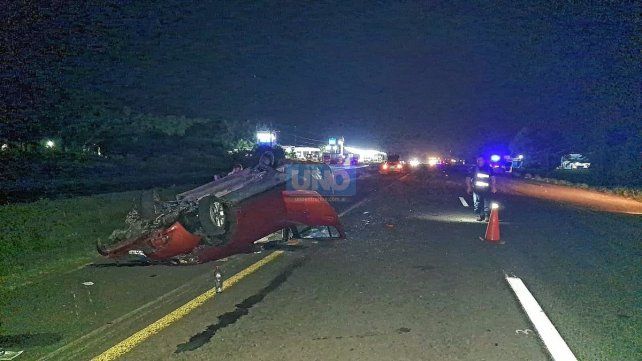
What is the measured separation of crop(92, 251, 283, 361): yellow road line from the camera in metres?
4.77

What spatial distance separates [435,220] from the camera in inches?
605

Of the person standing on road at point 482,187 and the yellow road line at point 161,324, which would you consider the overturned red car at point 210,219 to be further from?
the person standing on road at point 482,187

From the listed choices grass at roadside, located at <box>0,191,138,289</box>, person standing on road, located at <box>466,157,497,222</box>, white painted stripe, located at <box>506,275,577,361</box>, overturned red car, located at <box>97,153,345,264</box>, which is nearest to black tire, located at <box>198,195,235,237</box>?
overturned red car, located at <box>97,153,345,264</box>

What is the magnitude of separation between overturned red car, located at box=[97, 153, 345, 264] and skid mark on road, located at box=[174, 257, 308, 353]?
1.12 meters

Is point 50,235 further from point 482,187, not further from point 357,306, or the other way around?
point 482,187

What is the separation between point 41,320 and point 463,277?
18.1ft

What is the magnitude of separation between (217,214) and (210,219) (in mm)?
222

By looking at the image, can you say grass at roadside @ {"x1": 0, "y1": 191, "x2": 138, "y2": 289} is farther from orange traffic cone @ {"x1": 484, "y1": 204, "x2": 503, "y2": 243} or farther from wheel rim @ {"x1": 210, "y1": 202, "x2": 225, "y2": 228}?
orange traffic cone @ {"x1": 484, "y1": 204, "x2": 503, "y2": 243}

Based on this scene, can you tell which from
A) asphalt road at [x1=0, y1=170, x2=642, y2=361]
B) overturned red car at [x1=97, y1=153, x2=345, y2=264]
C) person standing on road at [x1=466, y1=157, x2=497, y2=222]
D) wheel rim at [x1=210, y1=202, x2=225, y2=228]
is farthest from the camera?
person standing on road at [x1=466, y1=157, x2=497, y2=222]

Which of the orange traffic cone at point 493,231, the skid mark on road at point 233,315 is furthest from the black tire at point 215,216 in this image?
the orange traffic cone at point 493,231

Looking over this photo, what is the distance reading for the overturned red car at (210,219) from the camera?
7.77 meters

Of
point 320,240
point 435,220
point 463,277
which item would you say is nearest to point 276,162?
point 320,240

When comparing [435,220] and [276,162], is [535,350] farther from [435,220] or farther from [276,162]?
[435,220]

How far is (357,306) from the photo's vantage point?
6289 millimetres
